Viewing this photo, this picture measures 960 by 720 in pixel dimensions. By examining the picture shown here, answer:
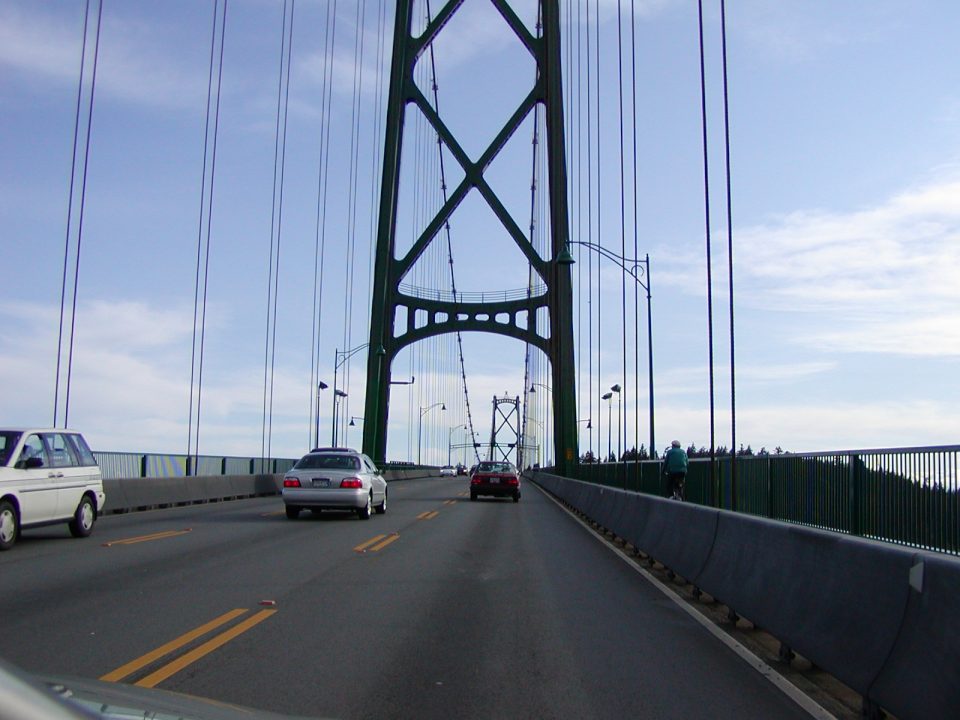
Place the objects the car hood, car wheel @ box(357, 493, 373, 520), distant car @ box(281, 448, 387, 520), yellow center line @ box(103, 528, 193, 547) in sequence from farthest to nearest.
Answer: car wheel @ box(357, 493, 373, 520) → distant car @ box(281, 448, 387, 520) → yellow center line @ box(103, 528, 193, 547) → the car hood

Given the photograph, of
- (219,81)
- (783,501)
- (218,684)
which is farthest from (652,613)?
(219,81)

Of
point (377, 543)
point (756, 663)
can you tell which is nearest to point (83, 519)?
point (377, 543)

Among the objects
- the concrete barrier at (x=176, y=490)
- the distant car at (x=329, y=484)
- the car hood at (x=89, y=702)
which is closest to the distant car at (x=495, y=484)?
the concrete barrier at (x=176, y=490)

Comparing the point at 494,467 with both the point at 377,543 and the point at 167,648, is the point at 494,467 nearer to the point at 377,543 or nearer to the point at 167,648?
the point at 377,543

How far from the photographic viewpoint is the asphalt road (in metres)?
5.96

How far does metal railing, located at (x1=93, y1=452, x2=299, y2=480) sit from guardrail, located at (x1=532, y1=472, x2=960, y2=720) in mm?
16388

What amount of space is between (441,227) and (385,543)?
4871cm

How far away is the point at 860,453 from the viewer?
33.2 feet

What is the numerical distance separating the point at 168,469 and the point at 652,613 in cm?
2244

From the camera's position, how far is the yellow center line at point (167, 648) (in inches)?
243

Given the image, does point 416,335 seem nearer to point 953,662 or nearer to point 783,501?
point 783,501

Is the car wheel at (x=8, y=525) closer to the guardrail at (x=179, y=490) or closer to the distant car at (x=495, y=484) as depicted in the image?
the guardrail at (x=179, y=490)

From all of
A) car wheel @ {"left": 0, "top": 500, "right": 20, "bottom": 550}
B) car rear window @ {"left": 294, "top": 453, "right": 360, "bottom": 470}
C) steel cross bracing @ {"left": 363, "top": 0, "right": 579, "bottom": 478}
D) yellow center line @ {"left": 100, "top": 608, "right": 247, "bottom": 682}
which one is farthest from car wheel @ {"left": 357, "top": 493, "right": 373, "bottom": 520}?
steel cross bracing @ {"left": 363, "top": 0, "right": 579, "bottom": 478}

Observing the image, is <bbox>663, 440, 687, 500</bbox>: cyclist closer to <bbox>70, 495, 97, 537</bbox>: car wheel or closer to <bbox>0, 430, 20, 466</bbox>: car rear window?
<bbox>70, 495, 97, 537</bbox>: car wheel
